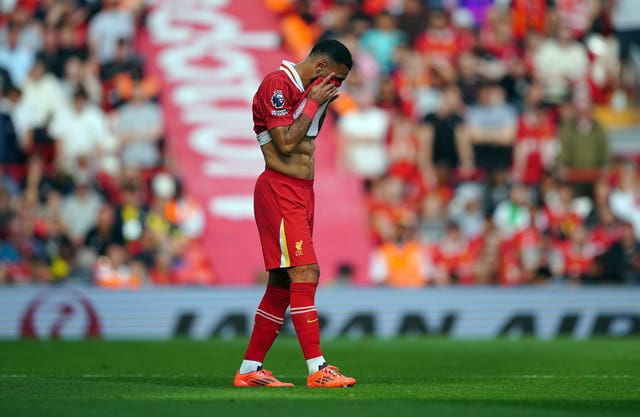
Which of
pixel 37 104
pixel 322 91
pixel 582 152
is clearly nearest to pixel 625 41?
pixel 582 152

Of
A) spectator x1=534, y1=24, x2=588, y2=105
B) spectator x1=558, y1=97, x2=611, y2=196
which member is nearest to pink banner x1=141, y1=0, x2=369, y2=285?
spectator x1=558, y1=97, x2=611, y2=196

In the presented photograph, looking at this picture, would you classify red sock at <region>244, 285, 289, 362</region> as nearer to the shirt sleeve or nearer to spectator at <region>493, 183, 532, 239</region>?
the shirt sleeve

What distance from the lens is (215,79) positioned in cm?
2423

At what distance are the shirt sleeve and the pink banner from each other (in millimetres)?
10388

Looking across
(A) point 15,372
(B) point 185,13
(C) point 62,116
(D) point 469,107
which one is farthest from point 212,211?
(A) point 15,372

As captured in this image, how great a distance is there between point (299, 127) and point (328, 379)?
1715 mm

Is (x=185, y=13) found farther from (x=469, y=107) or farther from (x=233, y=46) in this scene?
(x=469, y=107)

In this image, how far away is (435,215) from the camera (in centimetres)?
2019

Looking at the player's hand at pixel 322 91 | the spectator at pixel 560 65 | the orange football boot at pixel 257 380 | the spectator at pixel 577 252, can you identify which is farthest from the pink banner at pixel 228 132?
the player's hand at pixel 322 91

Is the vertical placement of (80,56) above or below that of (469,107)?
above

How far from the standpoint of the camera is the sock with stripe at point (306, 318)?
8.55 metres

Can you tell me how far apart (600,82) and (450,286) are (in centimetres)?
821

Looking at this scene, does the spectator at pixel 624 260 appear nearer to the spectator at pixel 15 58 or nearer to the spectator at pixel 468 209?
the spectator at pixel 468 209

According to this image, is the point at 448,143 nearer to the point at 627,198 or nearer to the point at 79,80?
the point at 627,198
